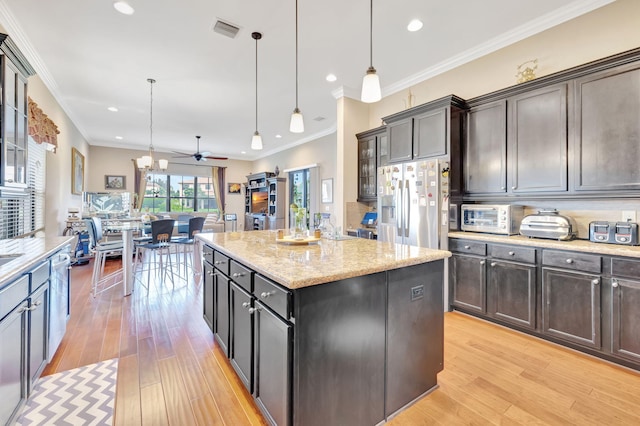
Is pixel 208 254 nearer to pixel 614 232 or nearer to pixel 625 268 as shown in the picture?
pixel 625 268

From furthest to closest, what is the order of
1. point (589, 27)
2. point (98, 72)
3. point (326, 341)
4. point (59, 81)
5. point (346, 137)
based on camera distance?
point (346, 137)
point (59, 81)
point (98, 72)
point (589, 27)
point (326, 341)

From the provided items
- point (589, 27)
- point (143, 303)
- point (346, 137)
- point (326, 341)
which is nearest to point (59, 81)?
point (143, 303)

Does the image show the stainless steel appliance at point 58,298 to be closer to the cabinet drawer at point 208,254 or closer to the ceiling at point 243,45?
the cabinet drawer at point 208,254

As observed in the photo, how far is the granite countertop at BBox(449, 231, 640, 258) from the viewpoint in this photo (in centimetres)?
210

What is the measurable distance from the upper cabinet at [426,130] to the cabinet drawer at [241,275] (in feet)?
8.68

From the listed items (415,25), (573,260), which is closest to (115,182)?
(415,25)

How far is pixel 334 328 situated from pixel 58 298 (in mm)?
2371

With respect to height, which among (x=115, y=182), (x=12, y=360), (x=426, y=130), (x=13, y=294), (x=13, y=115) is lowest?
(x=12, y=360)

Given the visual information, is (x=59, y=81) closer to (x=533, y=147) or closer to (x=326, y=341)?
(x=326, y=341)

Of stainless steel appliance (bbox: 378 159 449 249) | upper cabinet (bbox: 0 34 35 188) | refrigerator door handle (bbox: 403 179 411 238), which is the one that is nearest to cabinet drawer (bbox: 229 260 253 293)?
stainless steel appliance (bbox: 378 159 449 249)

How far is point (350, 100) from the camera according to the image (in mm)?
4586

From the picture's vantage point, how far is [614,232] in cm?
231

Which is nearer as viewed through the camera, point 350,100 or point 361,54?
point 361,54

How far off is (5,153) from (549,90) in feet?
14.9
